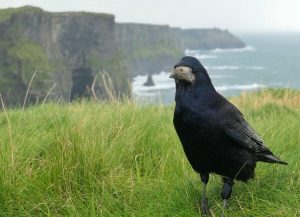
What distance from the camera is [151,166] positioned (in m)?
5.95

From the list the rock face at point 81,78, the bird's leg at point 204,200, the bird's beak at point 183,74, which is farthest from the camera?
the rock face at point 81,78

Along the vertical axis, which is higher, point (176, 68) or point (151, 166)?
point (176, 68)

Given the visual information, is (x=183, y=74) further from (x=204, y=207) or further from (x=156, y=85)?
(x=156, y=85)

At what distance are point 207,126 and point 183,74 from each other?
457 millimetres

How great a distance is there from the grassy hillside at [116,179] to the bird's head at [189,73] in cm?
112

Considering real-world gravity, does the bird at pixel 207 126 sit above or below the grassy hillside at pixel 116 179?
above

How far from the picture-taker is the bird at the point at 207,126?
13.5 ft

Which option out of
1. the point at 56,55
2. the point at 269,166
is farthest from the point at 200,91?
the point at 56,55

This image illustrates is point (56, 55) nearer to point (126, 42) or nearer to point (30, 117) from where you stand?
point (126, 42)

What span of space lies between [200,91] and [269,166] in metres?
1.72

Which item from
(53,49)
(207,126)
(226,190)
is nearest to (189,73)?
(207,126)

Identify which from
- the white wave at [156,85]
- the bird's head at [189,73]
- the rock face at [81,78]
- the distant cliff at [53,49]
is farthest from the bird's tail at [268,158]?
the rock face at [81,78]

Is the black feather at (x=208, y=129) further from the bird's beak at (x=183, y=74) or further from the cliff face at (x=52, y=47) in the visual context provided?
the cliff face at (x=52, y=47)

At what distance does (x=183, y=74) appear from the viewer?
4.12 metres
